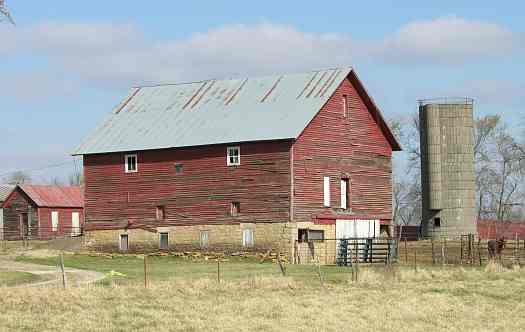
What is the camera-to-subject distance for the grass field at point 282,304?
26.5 m

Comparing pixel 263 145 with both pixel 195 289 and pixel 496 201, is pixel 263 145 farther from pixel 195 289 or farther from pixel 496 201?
pixel 496 201

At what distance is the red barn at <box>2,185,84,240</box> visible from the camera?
82.5 m

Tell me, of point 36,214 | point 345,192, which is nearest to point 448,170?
point 345,192

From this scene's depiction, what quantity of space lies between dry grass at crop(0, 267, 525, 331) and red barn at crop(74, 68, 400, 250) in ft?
52.0

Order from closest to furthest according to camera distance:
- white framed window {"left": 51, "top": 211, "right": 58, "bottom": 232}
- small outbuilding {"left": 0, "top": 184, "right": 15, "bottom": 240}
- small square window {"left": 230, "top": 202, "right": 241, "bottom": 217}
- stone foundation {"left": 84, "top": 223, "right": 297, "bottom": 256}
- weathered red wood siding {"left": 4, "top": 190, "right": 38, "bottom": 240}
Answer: stone foundation {"left": 84, "top": 223, "right": 297, "bottom": 256} < small square window {"left": 230, "top": 202, "right": 241, "bottom": 217} < weathered red wood siding {"left": 4, "top": 190, "right": 38, "bottom": 240} < white framed window {"left": 51, "top": 211, "right": 58, "bottom": 232} < small outbuilding {"left": 0, "top": 184, "right": 15, "bottom": 240}

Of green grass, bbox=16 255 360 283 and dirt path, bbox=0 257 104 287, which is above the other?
dirt path, bbox=0 257 104 287

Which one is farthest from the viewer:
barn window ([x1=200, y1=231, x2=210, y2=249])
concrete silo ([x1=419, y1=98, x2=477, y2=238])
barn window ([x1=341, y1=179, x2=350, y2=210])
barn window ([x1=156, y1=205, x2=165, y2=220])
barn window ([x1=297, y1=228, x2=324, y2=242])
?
concrete silo ([x1=419, y1=98, x2=477, y2=238])

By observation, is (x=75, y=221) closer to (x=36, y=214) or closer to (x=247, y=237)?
(x=36, y=214)

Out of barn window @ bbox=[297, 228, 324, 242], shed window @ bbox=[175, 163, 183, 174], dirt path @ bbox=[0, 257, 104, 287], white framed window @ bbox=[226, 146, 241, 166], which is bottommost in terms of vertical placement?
dirt path @ bbox=[0, 257, 104, 287]

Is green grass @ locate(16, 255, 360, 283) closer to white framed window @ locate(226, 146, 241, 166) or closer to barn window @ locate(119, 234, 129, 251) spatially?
barn window @ locate(119, 234, 129, 251)

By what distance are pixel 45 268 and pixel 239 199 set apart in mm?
11598

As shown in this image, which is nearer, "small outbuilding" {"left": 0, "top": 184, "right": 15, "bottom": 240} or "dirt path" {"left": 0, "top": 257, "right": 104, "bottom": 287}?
"dirt path" {"left": 0, "top": 257, "right": 104, "bottom": 287}

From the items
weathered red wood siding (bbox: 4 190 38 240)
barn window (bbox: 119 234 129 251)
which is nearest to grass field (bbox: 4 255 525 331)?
barn window (bbox: 119 234 129 251)

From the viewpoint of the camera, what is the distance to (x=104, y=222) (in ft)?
193
